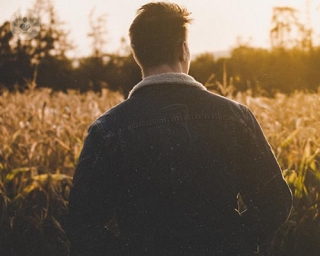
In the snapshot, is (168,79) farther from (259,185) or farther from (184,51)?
(259,185)

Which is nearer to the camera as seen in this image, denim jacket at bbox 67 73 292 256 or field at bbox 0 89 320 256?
denim jacket at bbox 67 73 292 256

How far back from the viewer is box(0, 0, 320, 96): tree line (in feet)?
42.3

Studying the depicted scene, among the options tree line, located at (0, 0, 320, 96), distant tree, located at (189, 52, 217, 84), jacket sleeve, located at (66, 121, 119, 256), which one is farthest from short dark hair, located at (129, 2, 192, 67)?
distant tree, located at (189, 52, 217, 84)

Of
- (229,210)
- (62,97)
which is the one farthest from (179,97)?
(62,97)

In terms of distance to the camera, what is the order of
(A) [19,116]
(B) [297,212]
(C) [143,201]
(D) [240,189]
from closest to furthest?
1. (C) [143,201]
2. (D) [240,189]
3. (B) [297,212]
4. (A) [19,116]

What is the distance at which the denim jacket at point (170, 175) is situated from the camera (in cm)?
165

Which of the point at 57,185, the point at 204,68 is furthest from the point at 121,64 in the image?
the point at 57,185

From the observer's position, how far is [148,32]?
170 centimetres

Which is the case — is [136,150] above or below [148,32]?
below

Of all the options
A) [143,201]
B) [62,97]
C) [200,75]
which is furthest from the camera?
[200,75]

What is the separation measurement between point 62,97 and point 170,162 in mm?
7788

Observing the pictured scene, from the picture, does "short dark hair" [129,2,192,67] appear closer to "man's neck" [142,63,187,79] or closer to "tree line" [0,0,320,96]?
"man's neck" [142,63,187,79]

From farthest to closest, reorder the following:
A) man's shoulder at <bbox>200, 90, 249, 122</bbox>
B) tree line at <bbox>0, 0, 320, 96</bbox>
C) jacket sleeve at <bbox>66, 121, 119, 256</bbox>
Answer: tree line at <bbox>0, 0, 320, 96</bbox>, man's shoulder at <bbox>200, 90, 249, 122</bbox>, jacket sleeve at <bbox>66, 121, 119, 256</bbox>

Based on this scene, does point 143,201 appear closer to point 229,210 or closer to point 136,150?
point 136,150
